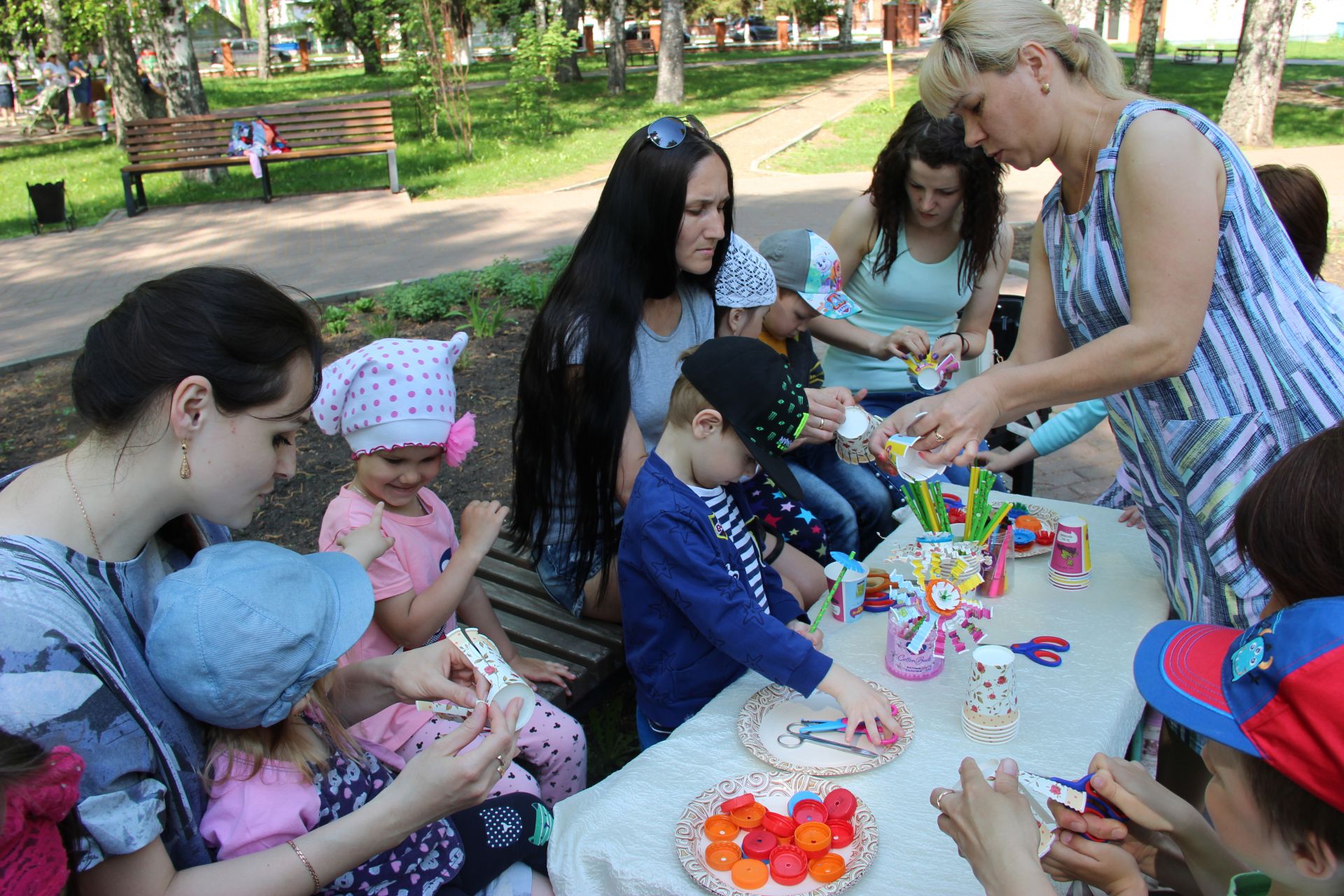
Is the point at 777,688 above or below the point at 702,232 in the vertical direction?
below

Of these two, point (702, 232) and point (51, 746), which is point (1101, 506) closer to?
point (702, 232)

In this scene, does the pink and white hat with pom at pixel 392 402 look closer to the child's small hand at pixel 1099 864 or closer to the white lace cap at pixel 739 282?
the white lace cap at pixel 739 282

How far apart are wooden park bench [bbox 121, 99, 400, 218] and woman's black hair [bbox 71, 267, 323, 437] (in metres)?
11.0

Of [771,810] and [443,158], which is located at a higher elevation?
[443,158]

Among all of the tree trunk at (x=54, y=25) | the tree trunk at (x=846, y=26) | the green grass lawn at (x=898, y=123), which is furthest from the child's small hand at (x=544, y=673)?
the tree trunk at (x=846, y=26)

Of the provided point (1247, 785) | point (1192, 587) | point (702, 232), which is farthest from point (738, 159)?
point (1247, 785)

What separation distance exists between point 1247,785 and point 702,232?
6.99 feet

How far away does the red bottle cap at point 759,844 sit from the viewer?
5.10 ft

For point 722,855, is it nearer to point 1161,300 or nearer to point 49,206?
point 1161,300

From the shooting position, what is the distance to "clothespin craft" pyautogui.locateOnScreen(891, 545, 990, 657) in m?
2.02

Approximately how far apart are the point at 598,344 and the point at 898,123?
14392mm

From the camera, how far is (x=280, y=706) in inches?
63.7

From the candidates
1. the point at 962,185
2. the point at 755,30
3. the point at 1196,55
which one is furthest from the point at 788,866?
the point at 755,30

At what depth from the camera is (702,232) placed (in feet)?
9.72
